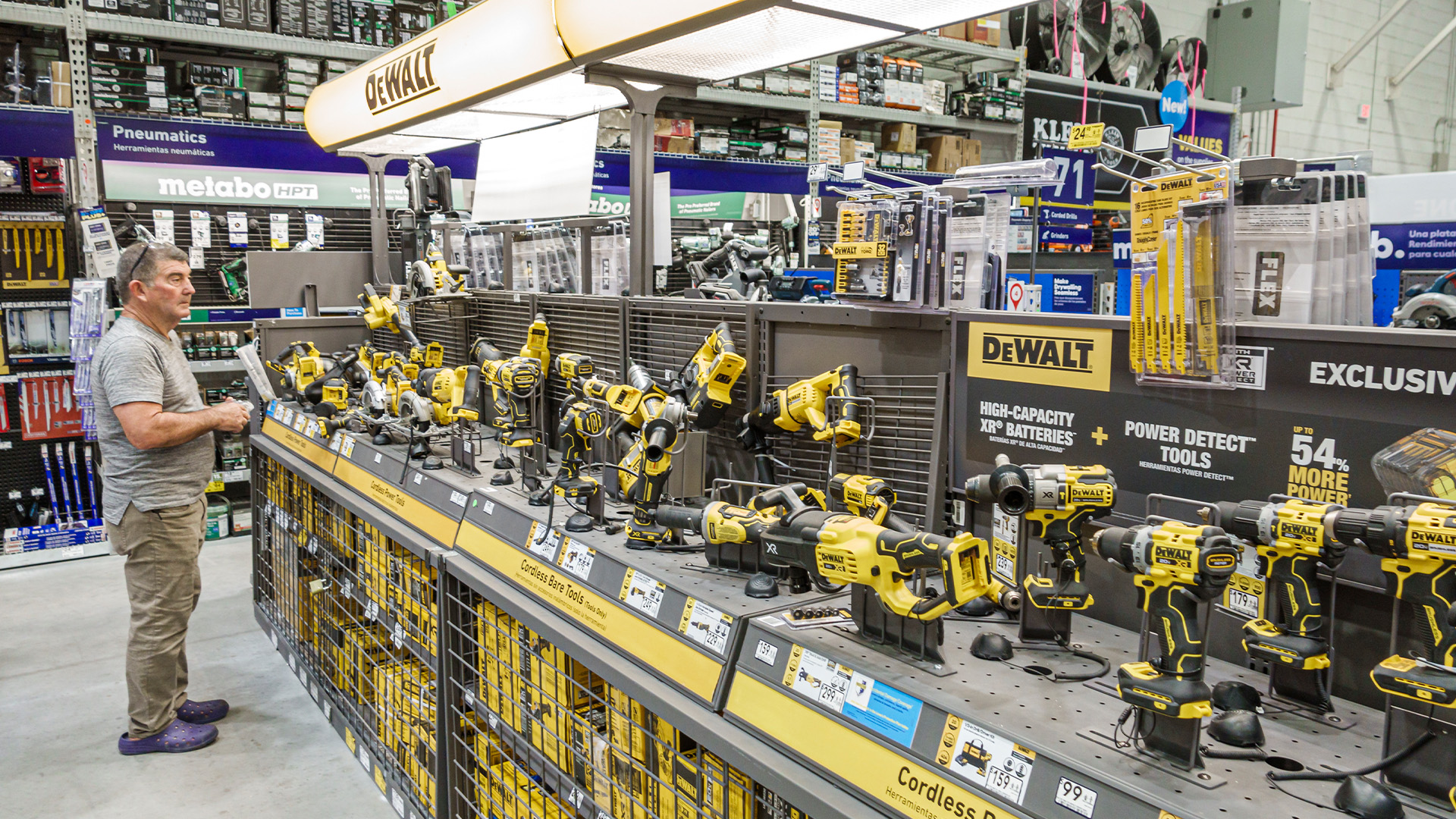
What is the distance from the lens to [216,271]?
20.7 feet

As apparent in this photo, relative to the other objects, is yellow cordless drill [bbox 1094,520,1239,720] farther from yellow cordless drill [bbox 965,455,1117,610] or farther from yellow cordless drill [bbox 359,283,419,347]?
yellow cordless drill [bbox 359,283,419,347]

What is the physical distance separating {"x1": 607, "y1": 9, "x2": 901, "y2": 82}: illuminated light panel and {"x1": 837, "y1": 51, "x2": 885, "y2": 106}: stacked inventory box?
18.7 ft

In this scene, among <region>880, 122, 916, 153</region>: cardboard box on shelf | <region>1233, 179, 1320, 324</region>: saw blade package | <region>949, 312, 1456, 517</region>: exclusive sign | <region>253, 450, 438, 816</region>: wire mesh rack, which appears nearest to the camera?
<region>949, 312, 1456, 517</region>: exclusive sign

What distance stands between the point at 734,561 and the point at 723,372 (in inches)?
19.8

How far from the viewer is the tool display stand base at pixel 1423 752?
104 centimetres

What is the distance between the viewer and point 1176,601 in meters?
1.18

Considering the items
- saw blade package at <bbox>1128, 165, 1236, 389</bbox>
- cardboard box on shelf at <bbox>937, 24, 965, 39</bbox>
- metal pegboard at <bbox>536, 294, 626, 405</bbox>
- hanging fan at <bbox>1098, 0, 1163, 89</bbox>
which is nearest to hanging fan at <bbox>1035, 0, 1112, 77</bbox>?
hanging fan at <bbox>1098, 0, 1163, 89</bbox>

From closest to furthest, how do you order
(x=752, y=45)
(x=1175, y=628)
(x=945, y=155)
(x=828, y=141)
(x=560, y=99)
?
1. (x=1175, y=628)
2. (x=752, y=45)
3. (x=560, y=99)
4. (x=828, y=141)
5. (x=945, y=155)

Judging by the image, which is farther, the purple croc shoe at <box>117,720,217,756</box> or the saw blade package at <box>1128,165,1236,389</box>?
the purple croc shoe at <box>117,720,217,756</box>

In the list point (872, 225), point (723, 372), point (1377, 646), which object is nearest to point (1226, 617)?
point (1377, 646)

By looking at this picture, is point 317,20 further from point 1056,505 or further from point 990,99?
point 1056,505

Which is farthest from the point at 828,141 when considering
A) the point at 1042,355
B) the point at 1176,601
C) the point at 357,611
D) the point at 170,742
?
the point at 1176,601

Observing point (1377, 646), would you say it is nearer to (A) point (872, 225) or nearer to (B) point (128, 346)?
(A) point (872, 225)

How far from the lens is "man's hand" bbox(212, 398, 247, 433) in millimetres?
3249
